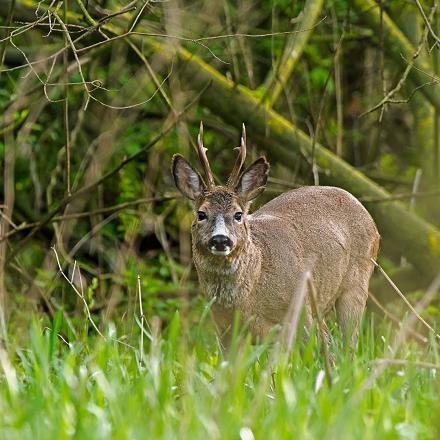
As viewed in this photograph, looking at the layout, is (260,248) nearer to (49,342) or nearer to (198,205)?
(198,205)

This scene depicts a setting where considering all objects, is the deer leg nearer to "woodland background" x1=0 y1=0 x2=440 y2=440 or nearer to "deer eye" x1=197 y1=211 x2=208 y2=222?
"woodland background" x1=0 y1=0 x2=440 y2=440

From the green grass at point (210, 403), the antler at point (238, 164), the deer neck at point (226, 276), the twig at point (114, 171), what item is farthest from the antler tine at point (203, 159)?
the green grass at point (210, 403)

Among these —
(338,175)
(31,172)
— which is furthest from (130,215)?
(338,175)

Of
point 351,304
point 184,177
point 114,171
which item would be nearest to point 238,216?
point 184,177

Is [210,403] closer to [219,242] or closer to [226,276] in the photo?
[219,242]

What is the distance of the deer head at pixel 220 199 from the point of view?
6730 millimetres

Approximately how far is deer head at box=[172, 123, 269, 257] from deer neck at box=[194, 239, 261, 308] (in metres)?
0.06

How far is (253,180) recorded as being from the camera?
728cm

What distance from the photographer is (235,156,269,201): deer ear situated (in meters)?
7.19

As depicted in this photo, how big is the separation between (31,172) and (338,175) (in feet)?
9.65

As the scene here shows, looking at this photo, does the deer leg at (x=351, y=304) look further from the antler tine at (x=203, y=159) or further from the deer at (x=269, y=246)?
the antler tine at (x=203, y=159)

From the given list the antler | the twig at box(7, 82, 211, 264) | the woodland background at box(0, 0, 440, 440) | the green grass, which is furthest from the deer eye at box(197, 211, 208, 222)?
the green grass

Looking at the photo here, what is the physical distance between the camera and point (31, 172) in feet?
33.7

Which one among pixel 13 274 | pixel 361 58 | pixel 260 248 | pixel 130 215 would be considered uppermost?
pixel 361 58
